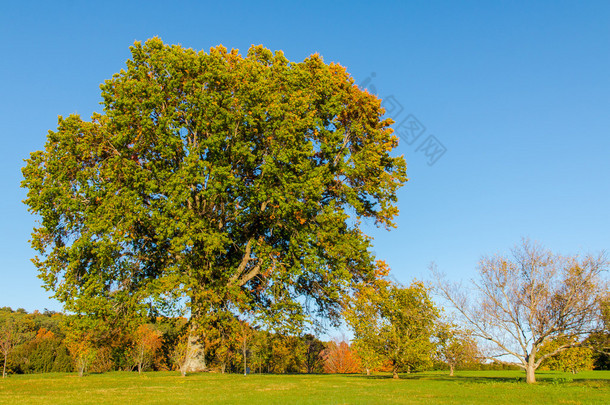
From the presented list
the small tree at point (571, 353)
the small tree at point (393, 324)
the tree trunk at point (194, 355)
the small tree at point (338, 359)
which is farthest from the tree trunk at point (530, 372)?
the small tree at point (338, 359)

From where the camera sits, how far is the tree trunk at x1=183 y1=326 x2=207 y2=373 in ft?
71.7

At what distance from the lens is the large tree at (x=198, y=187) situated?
761 inches

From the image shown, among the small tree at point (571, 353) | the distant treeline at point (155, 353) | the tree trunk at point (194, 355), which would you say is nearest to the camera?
the small tree at point (571, 353)

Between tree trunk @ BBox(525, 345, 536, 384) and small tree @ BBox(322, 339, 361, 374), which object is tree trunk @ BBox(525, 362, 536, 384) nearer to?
tree trunk @ BBox(525, 345, 536, 384)

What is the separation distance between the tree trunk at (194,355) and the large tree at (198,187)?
127 mm

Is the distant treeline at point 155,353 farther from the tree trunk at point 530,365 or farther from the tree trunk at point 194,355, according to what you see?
the tree trunk at point 530,365

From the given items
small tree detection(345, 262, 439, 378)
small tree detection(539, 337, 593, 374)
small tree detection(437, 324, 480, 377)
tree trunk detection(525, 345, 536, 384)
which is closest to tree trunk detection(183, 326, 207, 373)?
small tree detection(345, 262, 439, 378)

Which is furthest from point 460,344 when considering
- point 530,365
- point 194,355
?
point 194,355

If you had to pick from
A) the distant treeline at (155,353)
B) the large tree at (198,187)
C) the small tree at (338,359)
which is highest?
the large tree at (198,187)

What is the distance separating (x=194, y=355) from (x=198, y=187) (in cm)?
850

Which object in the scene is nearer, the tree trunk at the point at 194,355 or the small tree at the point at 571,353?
the small tree at the point at 571,353

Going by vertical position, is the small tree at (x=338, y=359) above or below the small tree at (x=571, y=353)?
below

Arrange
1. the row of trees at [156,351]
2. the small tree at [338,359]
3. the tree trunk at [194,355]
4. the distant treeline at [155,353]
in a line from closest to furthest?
the row of trees at [156,351], the tree trunk at [194,355], the distant treeline at [155,353], the small tree at [338,359]

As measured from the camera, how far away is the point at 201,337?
72.5 feet
